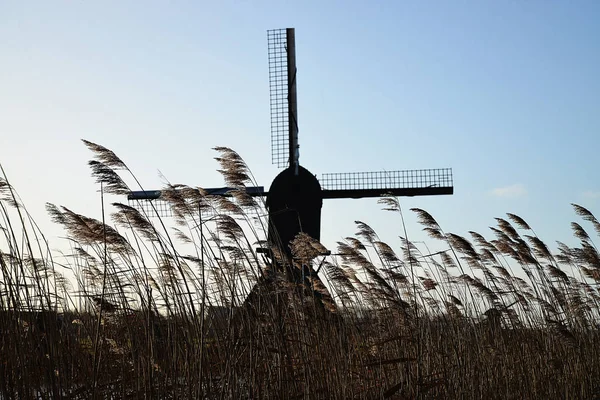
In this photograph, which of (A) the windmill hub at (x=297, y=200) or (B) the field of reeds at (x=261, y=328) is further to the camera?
(A) the windmill hub at (x=297, y=200)

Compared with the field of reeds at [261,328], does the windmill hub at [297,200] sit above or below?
above

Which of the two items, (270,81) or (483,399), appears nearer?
(483,399)

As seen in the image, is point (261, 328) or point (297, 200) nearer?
point (261, 328)

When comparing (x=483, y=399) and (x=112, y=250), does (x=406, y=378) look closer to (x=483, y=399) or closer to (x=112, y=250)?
(x=483, y=399)

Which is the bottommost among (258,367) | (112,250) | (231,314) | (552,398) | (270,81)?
(552,398)

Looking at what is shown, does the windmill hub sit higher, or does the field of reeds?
the windmill hub

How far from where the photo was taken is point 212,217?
4.30 metres

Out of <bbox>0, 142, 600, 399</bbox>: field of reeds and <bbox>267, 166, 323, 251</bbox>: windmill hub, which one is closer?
<bbox>0, 142, 600, 399</bbox>: field of reeds

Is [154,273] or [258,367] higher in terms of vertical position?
[154,273]

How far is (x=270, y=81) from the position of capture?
15.3 metres

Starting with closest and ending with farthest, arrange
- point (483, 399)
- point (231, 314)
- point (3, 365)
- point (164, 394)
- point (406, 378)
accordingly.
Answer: point (3, 365) < point (164, 394) < point (231, 314) < point (406, 378) < point (483, 399)

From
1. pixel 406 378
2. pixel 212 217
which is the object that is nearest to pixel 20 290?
pixel 212 217

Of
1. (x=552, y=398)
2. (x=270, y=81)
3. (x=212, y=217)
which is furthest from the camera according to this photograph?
(x=270, y=81)

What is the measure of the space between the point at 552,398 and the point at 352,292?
1753mm
